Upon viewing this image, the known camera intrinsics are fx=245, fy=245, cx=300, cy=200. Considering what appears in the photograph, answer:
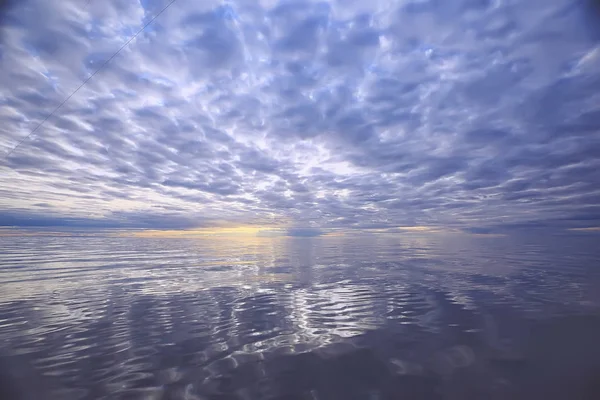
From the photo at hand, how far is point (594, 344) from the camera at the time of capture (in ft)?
20.5

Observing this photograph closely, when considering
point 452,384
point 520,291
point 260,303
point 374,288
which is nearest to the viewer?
point 452,384

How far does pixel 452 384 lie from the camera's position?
4.80 m

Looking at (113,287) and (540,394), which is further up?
(113,287)

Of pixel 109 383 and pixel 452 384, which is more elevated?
pixel 109 383

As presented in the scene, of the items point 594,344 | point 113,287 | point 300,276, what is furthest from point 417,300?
point 113,287

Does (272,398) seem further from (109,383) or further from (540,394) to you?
(540,394)

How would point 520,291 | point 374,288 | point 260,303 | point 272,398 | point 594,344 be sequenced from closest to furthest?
point 272,398 → point 594,344 → point 260,303 → point 520,291 → point 374,288

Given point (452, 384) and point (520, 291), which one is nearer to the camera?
point (452, 384)

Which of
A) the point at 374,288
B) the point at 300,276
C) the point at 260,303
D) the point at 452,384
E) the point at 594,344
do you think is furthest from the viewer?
the point at 300,276

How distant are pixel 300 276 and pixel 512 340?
11609mm

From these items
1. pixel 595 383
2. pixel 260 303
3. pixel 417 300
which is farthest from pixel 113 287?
pixel 595 383

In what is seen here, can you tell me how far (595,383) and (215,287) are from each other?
1343 cm

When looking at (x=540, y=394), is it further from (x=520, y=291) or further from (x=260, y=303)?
(x=520, y=291)

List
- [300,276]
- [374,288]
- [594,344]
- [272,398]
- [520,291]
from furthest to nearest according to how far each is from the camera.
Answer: [300,276], [374,288], [520,291], [594,344], [272,398]
